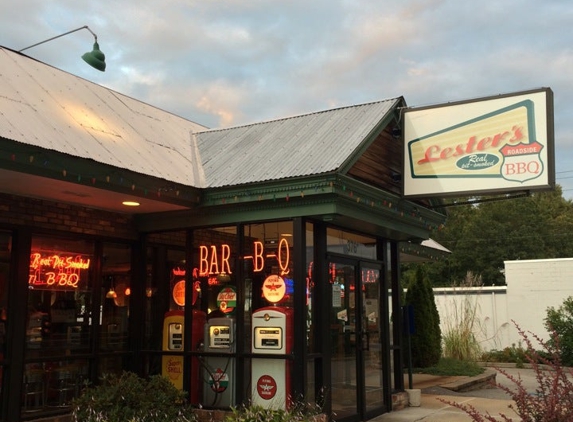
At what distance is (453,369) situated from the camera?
1512cm

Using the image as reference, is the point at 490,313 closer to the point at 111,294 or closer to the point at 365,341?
the point at 365,341

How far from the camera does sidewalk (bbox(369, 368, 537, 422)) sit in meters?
9.58

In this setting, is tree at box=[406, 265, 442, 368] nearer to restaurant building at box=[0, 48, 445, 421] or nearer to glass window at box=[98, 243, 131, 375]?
restaurant building at box=[0, 48, 445, 421]

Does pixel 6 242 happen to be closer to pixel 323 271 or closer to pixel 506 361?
pixel 323 271

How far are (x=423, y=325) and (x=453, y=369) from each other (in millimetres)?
1597

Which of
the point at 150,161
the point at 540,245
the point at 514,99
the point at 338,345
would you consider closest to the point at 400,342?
the point at 338,345

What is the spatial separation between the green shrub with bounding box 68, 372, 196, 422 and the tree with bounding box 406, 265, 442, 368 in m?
8.81

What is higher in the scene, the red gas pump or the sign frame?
the sign frame

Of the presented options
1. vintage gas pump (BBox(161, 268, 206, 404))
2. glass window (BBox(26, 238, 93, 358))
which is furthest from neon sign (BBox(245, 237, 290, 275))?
glass window (BBox(26, 238, 93, 358))

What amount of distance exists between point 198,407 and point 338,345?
2136mm

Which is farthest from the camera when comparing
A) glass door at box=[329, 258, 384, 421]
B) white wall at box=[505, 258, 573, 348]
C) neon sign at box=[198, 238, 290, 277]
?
white wall at box=[505, 258, 573, 348]

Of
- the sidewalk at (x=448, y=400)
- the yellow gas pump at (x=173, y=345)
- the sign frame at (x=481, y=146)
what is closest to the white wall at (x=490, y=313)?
the sidewalk at (x=448, y=400)

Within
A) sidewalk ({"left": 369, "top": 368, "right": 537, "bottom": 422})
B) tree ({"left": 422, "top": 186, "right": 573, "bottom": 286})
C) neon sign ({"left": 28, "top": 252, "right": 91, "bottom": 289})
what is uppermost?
tree ({"left": 422, "top": 186, "right": 573, "bottom": 286})

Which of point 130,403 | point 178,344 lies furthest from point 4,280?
point 178,344
